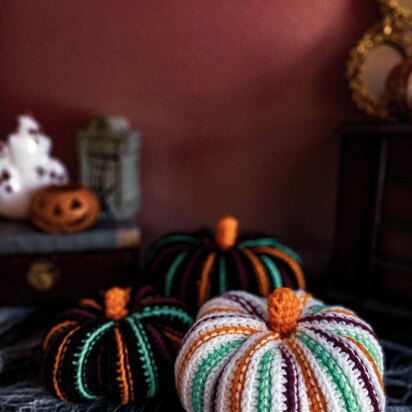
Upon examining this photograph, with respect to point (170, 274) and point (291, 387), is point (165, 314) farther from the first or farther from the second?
point (291, 387)

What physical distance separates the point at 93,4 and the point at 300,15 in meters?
0.59

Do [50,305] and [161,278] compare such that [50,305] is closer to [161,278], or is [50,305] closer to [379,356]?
[161,278]

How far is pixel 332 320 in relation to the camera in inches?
29.6

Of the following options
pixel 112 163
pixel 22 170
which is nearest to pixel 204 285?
pixel 112 163

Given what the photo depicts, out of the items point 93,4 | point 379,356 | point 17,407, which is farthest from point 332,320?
point 93,4

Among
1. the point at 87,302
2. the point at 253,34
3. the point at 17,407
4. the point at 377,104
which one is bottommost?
the point at 17,407

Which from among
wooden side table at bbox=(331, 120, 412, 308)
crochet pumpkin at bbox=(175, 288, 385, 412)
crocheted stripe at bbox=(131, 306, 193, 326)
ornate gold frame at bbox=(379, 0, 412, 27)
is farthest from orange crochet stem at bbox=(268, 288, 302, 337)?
ornate gold frame at bbox=(379, 0, 412, 27)

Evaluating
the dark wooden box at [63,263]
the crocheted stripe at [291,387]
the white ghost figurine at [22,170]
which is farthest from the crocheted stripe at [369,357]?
the white ghost figurine at [22,170]

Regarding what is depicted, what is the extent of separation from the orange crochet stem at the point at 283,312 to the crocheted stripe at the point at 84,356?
312mm

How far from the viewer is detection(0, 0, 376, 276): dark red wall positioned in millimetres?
1260

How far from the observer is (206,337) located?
2.40 feet

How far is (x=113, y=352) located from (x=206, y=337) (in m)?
0.19

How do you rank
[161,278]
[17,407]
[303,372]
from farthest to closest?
1. [161,278]
2. [17,407]
3. [303,372]

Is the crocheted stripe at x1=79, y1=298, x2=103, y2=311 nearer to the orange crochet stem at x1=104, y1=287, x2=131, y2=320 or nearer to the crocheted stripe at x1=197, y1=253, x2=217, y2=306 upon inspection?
the orange crochet stem at x1=104, y1=287, x2=131, y2=320
